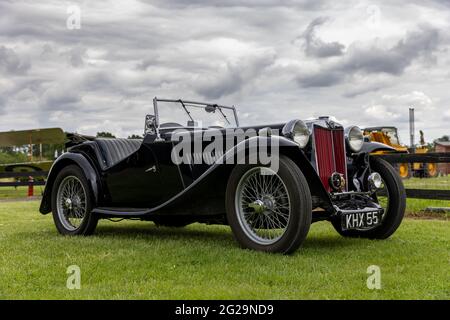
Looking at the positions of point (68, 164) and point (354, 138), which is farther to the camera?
point (68, 164)

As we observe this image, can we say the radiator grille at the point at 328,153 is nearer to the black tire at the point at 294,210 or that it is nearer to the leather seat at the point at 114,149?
the black tire at the point at 294,210

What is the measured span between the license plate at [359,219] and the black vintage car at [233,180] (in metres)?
0.01

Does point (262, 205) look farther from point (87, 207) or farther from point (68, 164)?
point (68, 164)

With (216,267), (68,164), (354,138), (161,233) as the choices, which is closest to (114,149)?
(68,164)

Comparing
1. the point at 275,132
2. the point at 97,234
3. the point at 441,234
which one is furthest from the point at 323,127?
the point at 97,234

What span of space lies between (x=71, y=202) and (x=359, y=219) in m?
3.81

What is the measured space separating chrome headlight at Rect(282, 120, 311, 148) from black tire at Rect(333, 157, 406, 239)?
1.12 m

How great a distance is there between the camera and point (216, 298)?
11.3 ft

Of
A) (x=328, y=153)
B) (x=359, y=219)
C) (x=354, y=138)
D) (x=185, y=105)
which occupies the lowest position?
(x=359, y=219)

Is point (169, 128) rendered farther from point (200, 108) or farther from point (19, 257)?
point (19, 257)

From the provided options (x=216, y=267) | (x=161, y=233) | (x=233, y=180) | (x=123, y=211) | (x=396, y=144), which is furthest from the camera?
(x=396, y=144)

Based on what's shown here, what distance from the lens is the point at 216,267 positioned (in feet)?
14.4
